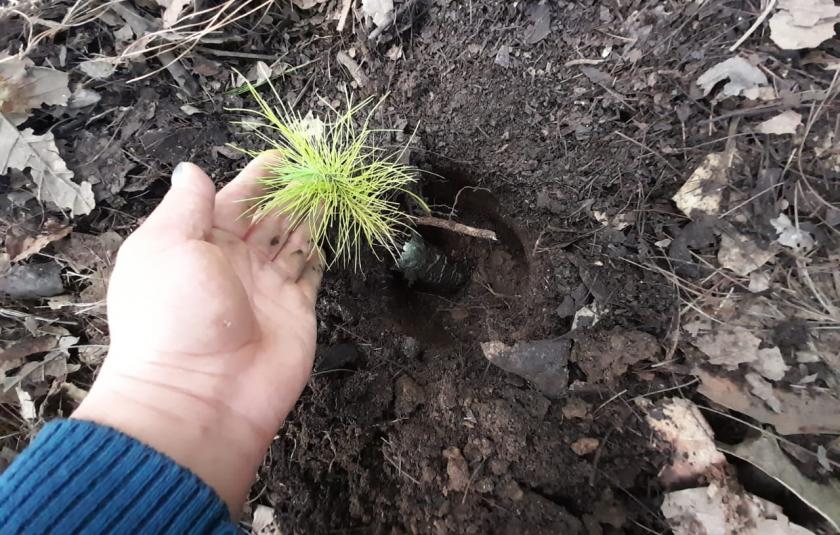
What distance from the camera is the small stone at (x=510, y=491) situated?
1305mm

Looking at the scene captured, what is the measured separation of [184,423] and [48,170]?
3.86 ft

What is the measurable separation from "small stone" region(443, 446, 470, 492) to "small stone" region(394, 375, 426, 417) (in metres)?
0.19

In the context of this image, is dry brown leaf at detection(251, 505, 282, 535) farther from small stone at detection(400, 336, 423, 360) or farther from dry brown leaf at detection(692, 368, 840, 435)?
dry brown leaf at detection(692, 368, 840, 435)

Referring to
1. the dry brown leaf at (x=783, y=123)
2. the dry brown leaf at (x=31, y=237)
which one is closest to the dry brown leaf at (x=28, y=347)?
the dry brown leaf at (x=31, y=237)

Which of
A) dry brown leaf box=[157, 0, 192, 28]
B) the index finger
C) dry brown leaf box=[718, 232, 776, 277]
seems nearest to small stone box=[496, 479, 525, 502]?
dry brown leaf box=[718, 232, 776, 277]

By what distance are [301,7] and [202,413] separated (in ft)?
4.63

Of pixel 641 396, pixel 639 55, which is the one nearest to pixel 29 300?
pixel 641 396

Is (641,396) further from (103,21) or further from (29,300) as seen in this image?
(103,21)

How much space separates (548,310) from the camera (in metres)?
1.61

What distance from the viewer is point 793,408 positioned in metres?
1.23

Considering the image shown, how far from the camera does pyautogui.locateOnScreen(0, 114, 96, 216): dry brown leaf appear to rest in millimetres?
1581

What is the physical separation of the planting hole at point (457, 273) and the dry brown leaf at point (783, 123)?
A: 0.85 meters

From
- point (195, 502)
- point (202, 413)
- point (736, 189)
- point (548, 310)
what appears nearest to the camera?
point (195, 502)

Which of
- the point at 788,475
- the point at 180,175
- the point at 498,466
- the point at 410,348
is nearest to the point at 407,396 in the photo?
the point at 410,348
